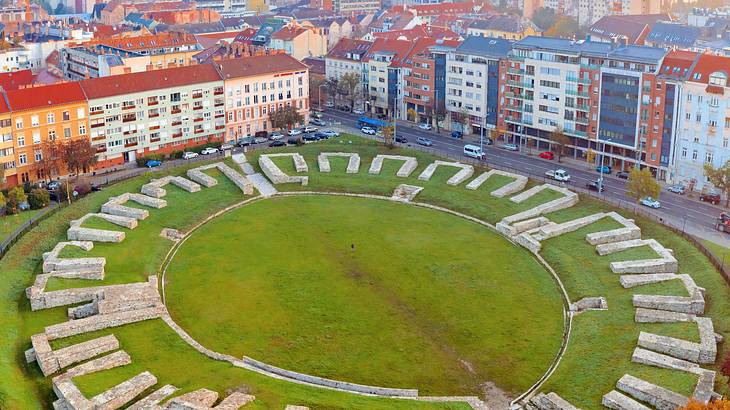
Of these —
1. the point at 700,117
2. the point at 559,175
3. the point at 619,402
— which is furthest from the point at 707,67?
the point at 619,402

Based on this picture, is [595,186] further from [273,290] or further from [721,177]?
[273,290]

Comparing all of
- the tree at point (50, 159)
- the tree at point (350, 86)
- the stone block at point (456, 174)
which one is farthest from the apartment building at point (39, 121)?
the tree at point (350, 86)

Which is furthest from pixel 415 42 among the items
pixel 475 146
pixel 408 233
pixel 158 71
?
pixel 408 233

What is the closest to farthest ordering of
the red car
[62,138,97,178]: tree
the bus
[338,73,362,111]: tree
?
[62,138,97,178]: tree
the red car
the bus
[338,73,362,111]: tree

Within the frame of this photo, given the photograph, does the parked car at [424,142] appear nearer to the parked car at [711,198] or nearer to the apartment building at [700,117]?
the apartment building at [700,117]

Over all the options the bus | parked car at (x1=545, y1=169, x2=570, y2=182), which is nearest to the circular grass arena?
parked car at (x1=545, y1=169, x2=570, y2=182)

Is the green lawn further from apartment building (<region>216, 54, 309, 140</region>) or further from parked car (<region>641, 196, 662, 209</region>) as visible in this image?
parked car (<region>641, 196, 662, 209</region>)

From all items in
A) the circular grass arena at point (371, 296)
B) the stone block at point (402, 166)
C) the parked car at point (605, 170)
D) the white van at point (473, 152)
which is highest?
the stone block at point (402, 166)
